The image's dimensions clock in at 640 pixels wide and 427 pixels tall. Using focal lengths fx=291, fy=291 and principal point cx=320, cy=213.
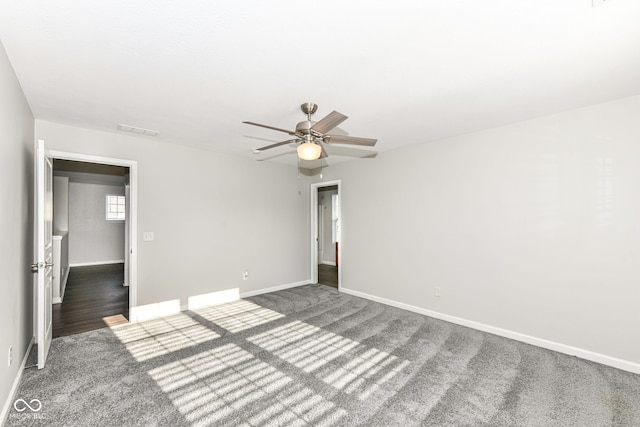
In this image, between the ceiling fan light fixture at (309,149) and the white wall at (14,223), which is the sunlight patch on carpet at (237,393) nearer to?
the white wall at (14,223)

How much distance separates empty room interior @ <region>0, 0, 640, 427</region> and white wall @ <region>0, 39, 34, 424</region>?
0.12 ft

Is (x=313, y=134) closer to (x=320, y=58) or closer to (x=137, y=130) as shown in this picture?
(x=320, y=58)

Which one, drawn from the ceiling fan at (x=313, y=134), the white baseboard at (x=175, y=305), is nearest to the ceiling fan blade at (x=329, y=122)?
the ceiling fan at (x=313, y=134)

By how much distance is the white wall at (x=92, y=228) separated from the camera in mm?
8266

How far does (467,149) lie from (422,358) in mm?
2567

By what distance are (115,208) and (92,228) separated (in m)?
0.81

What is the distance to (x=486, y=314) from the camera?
11.7ft

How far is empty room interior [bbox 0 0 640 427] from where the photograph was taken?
1.82 meters

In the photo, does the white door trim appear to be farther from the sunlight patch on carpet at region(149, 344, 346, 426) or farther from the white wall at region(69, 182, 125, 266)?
the white wall at region(69, 182, 125, 266)

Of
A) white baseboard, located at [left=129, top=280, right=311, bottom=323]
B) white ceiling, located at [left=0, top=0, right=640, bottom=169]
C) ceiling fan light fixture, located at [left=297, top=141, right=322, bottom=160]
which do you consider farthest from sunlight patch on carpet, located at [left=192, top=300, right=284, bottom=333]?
white ceiling, located at [left=0, top=0, right=640, bottom=169]

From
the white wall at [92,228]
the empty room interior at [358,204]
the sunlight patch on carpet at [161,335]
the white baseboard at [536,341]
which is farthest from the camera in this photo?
the white wall at [92,228]

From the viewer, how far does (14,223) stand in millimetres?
Answer: 2266

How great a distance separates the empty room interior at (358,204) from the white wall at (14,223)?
0.04m

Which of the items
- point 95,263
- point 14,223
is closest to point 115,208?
point 95,263
